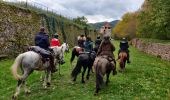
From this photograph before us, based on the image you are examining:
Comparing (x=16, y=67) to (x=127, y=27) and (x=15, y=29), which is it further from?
(x=127, y=27)

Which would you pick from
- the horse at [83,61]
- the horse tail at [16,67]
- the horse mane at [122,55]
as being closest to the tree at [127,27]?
the horse mane at [122,55]

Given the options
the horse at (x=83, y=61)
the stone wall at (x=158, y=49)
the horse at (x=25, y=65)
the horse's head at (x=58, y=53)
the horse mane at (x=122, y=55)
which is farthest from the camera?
the stone wall at (x=158, y=49)

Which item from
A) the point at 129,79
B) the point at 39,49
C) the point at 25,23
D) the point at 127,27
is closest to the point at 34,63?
the point at 39,49

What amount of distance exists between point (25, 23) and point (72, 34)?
2651cm

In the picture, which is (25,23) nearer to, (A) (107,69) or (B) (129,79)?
(B) (129,79)

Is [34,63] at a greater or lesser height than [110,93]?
greater

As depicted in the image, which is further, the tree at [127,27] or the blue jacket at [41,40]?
the tree at [127,27]

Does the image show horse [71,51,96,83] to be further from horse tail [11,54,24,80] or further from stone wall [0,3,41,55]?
stone wall [0,3,41,55]

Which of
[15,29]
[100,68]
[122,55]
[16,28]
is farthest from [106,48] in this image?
[16,28]

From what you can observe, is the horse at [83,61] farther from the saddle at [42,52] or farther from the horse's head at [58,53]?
the horse's head at [58,53]

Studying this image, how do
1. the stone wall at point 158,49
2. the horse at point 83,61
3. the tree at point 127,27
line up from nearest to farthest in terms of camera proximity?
the horse at point 83,61 → the stone wall at point 158,49 → the tree at point 127,27

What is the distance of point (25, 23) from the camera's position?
3581cm

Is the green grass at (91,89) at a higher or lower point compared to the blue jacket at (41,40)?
lower

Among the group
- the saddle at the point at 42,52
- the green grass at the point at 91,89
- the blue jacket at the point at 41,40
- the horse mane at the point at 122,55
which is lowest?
the green grass at the point at 91,89
